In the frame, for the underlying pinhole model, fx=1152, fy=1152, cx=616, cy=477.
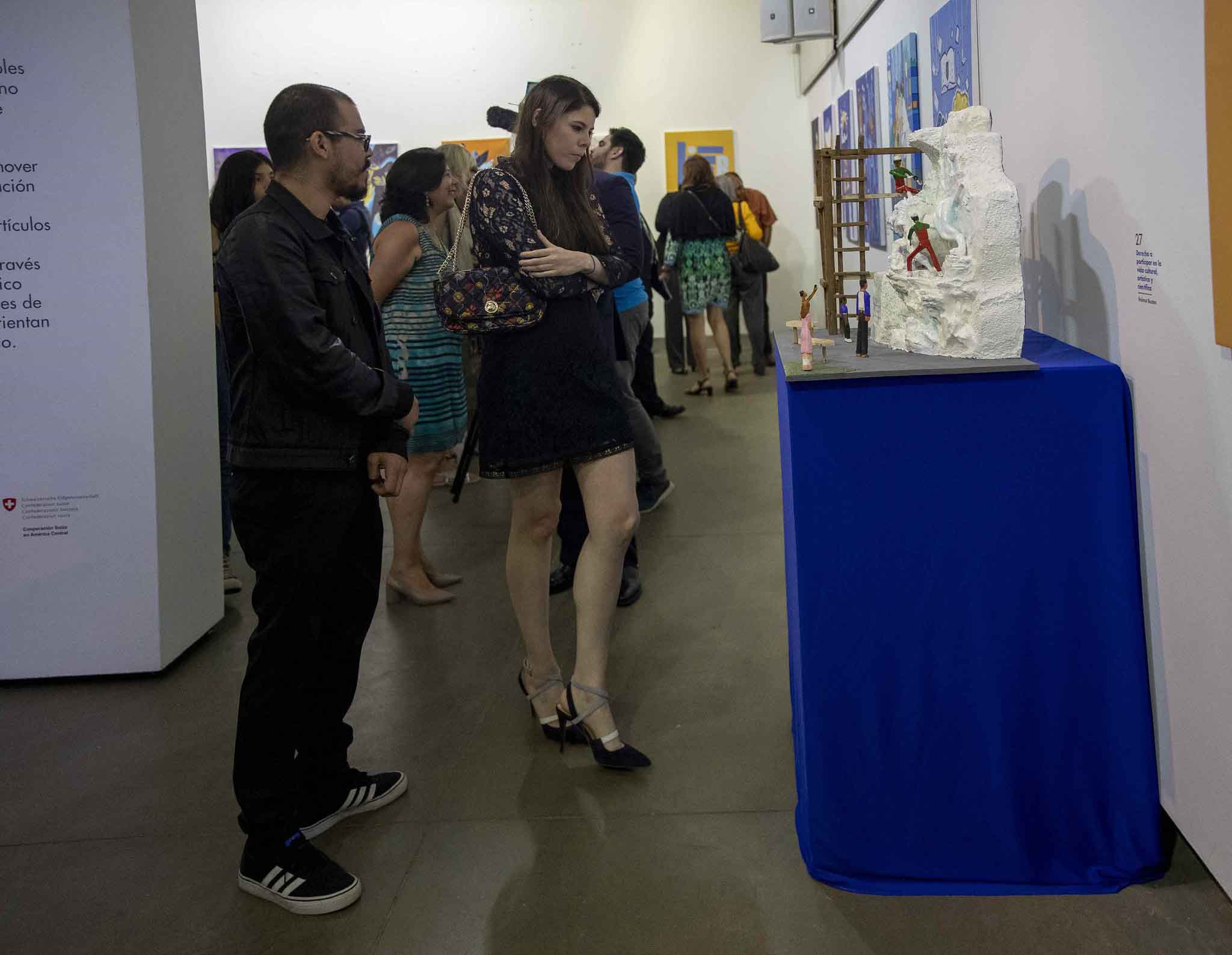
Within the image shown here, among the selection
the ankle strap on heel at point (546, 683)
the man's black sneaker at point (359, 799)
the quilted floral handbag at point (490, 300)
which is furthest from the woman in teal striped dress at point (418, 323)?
the man's black sneaker at point (359, 799)

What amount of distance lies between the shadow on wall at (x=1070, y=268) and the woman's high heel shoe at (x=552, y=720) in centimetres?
147

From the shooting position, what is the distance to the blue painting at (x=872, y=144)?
20.6 feet

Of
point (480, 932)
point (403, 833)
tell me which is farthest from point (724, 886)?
point (403, 833)

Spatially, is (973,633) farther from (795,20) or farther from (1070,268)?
(795,20)

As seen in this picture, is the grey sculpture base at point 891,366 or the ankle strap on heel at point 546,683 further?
the ankle strap on heel at point 546,683

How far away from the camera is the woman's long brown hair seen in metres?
2.53

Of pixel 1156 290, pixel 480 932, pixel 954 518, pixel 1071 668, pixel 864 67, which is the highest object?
pixel 864 67

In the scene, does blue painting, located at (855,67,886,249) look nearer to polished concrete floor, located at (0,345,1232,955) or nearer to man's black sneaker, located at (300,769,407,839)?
polished concrete floor, located at (0,345,1232,955)

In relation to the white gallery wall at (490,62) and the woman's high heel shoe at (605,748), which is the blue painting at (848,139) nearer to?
the white gallery wall at (490,62)

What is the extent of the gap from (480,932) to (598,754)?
660 millimetres

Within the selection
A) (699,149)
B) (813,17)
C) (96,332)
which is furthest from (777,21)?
(96,332)

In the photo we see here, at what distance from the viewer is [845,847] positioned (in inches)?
84.1

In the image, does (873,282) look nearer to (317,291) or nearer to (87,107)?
(317,291)

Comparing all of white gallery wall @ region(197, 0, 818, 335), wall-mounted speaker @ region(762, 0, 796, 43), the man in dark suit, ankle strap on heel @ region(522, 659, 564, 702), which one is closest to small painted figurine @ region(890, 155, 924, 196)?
the man in dark suit
